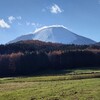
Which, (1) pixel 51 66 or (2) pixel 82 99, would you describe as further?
(1) pixel 51 66

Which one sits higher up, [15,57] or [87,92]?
[15,57]

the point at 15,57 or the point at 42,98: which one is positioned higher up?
the point at 15,57

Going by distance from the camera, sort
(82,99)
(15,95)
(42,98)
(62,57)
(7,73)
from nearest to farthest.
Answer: (82,99), (42,98), (15,95), (7,73), (62,57)

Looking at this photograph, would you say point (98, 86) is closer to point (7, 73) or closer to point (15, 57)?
point (7, 73)

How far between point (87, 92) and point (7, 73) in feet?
424

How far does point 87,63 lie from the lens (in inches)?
7190

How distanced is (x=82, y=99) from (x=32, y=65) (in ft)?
464

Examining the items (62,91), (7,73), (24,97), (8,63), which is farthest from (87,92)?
(8,63)

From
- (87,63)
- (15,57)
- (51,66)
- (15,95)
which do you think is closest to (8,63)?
(15,57)

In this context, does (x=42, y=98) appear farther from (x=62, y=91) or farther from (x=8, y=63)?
(x=8, y=63)

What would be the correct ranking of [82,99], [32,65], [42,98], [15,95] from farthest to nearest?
[32,65] → [15,95] → [42,98] → [82,99]

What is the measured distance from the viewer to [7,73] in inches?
6358

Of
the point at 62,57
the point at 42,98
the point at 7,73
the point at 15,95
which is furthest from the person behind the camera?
the point at 62,57

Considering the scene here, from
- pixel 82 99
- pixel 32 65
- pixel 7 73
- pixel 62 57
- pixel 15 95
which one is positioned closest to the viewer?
pixel 82 99
